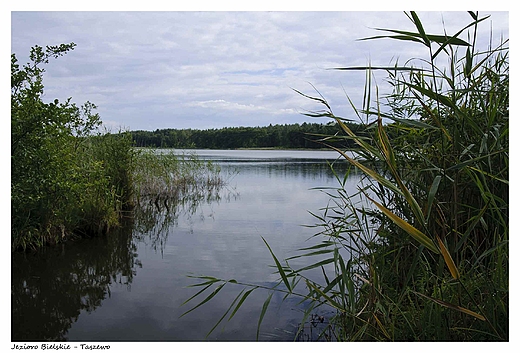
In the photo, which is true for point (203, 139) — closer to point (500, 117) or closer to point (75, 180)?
point (75, 180)

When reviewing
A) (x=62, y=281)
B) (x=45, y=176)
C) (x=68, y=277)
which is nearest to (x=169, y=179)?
(x=45, y=176)

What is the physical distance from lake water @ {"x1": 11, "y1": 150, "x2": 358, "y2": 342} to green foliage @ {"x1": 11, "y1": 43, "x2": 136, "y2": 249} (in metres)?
0.34

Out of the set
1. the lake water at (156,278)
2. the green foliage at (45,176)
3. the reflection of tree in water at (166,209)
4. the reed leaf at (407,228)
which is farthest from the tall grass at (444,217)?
the reflection of tree in water at (166,209)

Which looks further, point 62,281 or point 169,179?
→ point 169,179

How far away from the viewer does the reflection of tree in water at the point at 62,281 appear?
4.49 m

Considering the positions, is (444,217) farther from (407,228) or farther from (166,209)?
(166,209)

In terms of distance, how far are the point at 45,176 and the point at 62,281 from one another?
1562 mm

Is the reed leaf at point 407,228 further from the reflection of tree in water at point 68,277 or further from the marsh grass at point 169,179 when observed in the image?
the marsh grass at point 169,179

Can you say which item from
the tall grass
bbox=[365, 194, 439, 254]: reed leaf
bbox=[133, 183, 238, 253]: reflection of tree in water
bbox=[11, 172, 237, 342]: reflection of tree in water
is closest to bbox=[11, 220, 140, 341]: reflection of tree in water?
bbox=[11, 172, 237, 342]: reflection of tree in water

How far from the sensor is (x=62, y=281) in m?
5.74

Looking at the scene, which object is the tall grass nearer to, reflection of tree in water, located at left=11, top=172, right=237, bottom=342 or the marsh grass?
reflection of tree in water, located at left=11, top=172, right=237, bottom=342

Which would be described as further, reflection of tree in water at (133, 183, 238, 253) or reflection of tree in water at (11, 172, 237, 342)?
reflection of tree in water at (133, 183, 238, 253)

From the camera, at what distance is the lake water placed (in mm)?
4375

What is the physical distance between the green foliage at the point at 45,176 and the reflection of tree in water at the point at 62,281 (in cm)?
34
